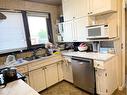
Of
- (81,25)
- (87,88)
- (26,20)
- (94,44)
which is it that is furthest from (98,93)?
(26,20)

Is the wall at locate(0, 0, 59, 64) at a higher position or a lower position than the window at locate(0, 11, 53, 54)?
higher

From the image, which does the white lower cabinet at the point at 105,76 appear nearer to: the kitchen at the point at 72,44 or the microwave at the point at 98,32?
the kitchen at the point at 72,44

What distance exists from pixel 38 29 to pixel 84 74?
6.17 feet

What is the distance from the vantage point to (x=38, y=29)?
328 cm

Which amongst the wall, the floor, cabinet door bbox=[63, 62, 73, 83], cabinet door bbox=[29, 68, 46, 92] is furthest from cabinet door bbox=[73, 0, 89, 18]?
the floor

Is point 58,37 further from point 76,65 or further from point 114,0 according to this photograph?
point 114,0

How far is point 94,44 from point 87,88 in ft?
3.45

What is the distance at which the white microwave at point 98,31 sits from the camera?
214 cm

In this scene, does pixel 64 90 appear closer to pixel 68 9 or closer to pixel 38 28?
pixel 38 28

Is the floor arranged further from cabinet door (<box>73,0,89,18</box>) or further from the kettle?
cabinet door (<box>73,0,89,18</box>)

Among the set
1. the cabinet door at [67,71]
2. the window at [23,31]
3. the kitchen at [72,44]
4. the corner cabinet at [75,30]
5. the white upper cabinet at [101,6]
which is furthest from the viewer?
the cabinet door at [67,71]

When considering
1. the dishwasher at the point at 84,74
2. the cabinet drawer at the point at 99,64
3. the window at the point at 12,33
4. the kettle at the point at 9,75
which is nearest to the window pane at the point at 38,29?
the window at the point at 12,33

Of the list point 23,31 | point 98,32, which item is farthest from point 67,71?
point 23,31

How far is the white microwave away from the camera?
214 centimetres
